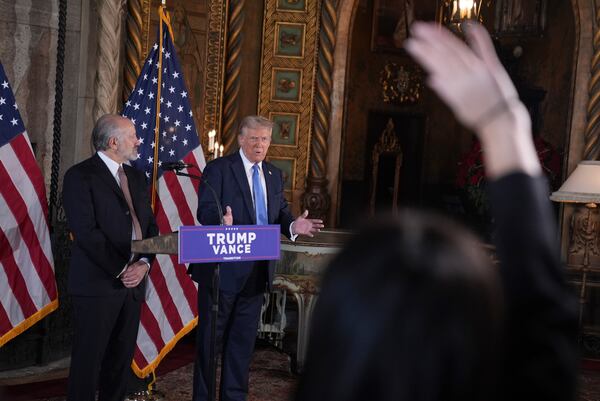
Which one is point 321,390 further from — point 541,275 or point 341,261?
point 541,275

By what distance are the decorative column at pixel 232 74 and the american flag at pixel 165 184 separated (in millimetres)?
3204


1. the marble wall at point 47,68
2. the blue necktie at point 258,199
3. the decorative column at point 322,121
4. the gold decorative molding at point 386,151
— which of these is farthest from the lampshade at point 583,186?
the gold decorative molding at point 386,151

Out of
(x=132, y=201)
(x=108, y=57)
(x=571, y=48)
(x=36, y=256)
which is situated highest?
(x=571, y=48)

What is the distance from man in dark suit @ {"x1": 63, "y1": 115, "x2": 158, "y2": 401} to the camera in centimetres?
408

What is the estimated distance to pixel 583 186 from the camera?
6.71m

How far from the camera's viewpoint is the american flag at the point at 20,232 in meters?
4.97

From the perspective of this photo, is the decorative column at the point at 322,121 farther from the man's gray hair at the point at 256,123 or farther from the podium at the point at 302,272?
the man's gray hair at the point at 256,123

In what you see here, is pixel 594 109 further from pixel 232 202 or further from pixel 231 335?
pixel 231 335

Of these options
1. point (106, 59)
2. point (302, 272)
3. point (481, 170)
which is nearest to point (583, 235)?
point (481, 170)

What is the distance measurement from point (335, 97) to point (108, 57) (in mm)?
2660

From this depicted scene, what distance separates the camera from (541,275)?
3.31 ft

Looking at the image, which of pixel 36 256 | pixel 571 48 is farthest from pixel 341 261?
pixel 571 48

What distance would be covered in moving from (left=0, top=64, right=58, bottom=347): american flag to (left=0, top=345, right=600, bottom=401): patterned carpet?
0.38 metres

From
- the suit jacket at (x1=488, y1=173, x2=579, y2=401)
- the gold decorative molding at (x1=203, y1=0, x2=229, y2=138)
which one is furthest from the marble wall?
A: the suit jacket at (x1=488, y1=173, x2=579, y2=401)
